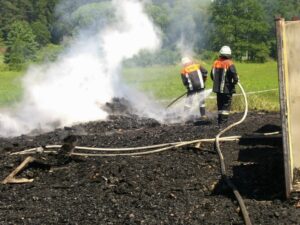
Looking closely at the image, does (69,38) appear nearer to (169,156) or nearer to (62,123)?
(62,123)

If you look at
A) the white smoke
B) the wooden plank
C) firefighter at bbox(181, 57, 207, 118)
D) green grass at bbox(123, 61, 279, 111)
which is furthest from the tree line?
the wooden plank

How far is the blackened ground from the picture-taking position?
6129mm

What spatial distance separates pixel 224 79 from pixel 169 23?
1314 cm

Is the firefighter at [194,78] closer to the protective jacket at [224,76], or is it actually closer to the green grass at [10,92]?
the protective jacket at [224,76]

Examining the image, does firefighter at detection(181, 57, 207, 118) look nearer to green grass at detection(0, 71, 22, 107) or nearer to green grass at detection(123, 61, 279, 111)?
green grass at detection(123, 61, 279, 111)

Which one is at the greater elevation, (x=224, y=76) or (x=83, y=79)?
(x=224, y=76)

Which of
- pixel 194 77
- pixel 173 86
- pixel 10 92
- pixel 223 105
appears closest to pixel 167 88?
pixel 173 86

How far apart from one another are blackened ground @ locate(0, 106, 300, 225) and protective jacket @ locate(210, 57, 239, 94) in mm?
2487

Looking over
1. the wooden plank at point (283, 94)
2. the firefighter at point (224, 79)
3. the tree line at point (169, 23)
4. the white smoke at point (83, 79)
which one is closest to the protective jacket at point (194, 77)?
the firefighter at point (224, 79)

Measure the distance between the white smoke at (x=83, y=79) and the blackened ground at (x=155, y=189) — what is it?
4.69 metres

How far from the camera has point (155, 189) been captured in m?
7.15

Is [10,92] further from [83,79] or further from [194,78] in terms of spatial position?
[194,78]

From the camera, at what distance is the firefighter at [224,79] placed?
12.5 meters

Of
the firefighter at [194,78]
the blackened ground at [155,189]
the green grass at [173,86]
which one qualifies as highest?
the firefighter at [194,78]
